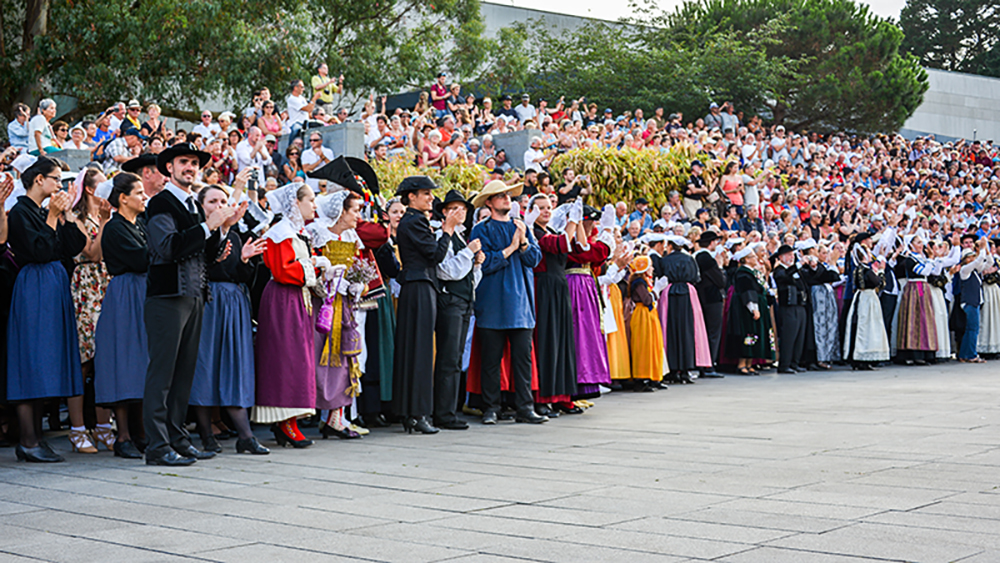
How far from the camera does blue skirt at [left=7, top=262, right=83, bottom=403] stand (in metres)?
6.71

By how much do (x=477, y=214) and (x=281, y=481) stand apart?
15.4ft

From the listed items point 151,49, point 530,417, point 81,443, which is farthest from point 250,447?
point 151,49

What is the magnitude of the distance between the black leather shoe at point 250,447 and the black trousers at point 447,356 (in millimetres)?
1656

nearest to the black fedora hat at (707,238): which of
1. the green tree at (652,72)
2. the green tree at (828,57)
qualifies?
the green tree at (652,72)

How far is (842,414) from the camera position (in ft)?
29.8

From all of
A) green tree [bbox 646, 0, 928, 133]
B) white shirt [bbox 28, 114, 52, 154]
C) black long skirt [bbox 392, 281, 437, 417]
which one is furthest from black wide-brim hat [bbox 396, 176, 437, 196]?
green tree [bbox 646, 0, 928, 133]

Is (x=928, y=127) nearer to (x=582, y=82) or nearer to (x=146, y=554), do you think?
(x=582, y=82)

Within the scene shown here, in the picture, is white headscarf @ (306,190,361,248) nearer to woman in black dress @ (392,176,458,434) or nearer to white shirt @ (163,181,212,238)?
woman in black dress @ (392,176,458,434)

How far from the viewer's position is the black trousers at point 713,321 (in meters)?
13.6

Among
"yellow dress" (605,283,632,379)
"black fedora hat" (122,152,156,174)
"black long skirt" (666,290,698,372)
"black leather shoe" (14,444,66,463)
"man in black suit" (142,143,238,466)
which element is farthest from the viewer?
"black long skirt" (666,290,698,372)

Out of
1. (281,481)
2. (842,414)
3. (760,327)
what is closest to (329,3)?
(760,327)

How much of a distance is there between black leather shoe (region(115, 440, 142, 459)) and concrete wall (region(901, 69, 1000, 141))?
4095 cm

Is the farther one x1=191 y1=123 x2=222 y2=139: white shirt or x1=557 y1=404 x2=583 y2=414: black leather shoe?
x1=191 y1=123 x2=222 y2=139: white shirt

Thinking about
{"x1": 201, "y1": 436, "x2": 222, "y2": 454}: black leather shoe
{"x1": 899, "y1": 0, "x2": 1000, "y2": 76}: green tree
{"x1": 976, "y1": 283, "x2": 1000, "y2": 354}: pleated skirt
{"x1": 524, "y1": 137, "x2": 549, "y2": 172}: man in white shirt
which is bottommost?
{"x1": 201, "y1": 436, "x2": 222, "y2": 454}: black leather shoe
